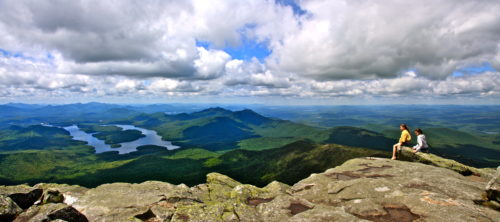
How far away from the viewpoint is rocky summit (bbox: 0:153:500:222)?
15.7 metres

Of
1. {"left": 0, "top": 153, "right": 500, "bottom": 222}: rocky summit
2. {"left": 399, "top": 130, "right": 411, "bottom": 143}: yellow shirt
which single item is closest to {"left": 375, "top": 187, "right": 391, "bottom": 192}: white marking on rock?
{"left": 0, "top": 153, "right": 500, "bottom": 222}: rocky summit

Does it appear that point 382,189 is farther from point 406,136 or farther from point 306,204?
point 406,136

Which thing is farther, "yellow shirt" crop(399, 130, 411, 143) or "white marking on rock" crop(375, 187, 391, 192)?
"yellow shirt" crop(399, 130, 411, 143)

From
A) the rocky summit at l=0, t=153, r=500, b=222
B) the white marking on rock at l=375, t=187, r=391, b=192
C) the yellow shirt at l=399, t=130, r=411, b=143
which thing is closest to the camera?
the rocky summit at l=0, t=153, r=500, b=222

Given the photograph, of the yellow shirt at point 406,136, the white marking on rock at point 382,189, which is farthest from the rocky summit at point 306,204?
the yellow shirt at point 406,136

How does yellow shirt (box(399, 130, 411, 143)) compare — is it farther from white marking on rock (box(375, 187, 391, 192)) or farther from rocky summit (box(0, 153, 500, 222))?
white marking on rock (box(375, 187, 391, 192))

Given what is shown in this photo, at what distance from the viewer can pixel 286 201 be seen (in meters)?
18.6

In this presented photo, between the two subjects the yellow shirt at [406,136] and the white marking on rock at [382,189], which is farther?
the yellow shirt at [406,136]

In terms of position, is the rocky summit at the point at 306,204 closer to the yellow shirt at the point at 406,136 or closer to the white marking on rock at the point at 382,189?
the white marking on rock at the point at 382,189

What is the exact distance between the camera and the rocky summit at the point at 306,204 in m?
15.7

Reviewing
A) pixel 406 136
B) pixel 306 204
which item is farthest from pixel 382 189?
pixel 406 136

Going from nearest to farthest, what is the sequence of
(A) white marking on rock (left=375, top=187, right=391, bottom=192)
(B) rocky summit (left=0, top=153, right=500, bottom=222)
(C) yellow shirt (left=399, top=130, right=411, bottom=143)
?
(B) rocky summit (left=0, top=153, right=500, bottom=222) < (A) white marking on rock (left=375, top=187, right=391, bottom=192) < (C) yellow shirt (left=399, top=130, right=411, bottom=143)

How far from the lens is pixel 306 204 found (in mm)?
18234

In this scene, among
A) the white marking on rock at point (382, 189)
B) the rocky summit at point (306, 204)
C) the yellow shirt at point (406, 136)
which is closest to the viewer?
the rocky summit at point (306, 204)
